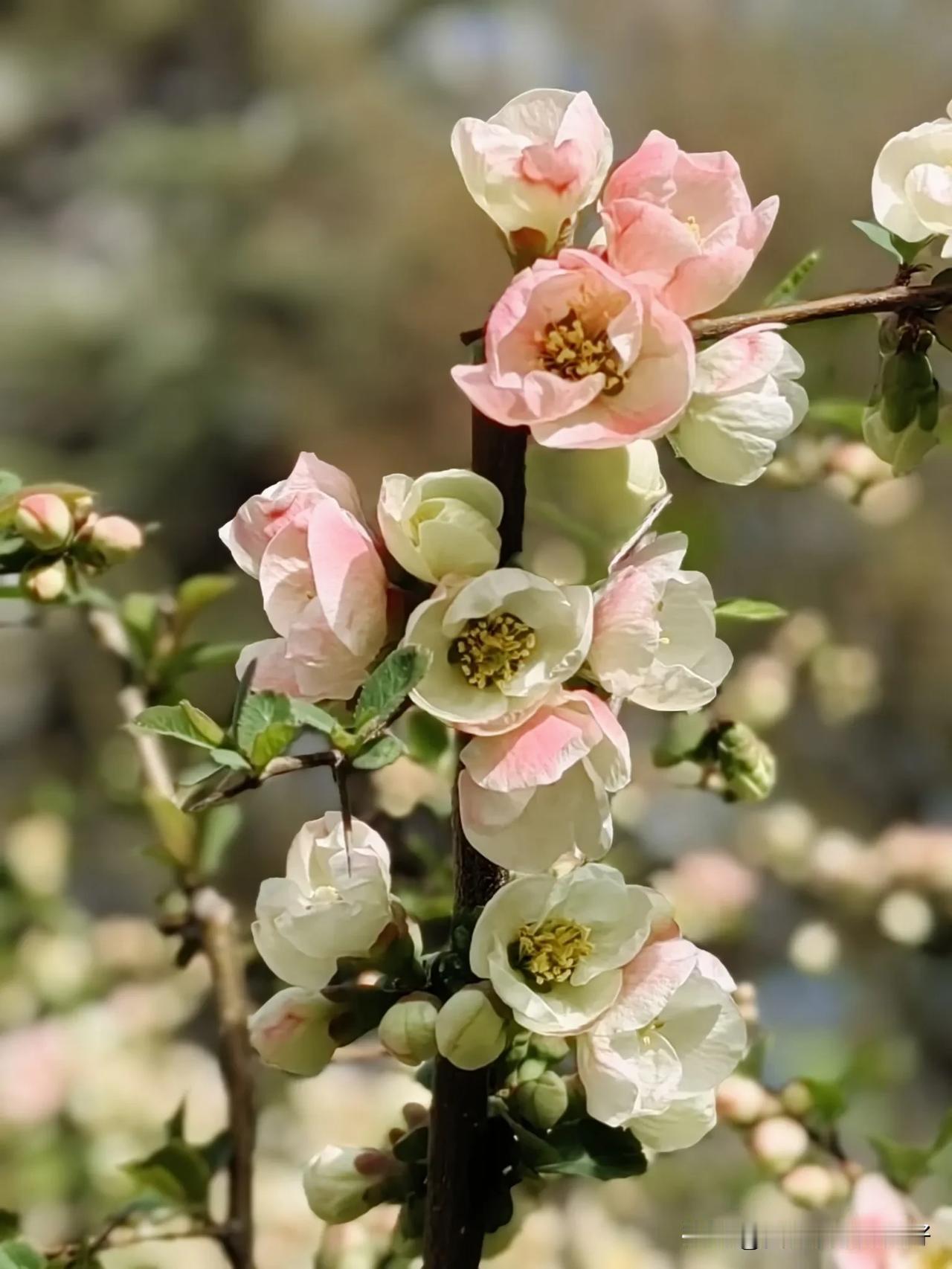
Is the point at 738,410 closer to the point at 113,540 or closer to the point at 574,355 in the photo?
the point at 574,355

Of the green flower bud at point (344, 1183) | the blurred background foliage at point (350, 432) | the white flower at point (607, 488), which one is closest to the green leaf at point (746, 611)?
the white flower at point (607, 488)

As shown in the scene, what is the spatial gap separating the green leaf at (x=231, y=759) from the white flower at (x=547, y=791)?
0.04m

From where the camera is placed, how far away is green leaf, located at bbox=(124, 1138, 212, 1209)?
1.17 feet

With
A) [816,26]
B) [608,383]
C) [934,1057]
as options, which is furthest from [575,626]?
[816,26]

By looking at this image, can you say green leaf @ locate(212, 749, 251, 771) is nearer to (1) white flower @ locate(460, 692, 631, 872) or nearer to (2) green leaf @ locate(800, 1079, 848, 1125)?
(1) white flower @ locate(460, 692, 631, 872)

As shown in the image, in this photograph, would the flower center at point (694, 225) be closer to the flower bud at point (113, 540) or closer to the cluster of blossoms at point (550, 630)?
the cluster of blossoms at point (550, 630)

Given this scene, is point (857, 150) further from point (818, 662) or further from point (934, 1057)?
point (934, 1057)

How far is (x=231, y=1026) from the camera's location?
1.27 ft

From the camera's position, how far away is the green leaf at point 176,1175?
0.36 m

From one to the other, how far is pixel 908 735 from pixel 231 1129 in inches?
22.0

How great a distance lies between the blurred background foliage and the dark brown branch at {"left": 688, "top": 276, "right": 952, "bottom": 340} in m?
0.32

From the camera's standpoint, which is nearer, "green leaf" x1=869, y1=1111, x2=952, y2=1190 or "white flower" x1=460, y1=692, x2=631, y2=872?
"white flower" x1=460, y1=692, x2=631, y2=872

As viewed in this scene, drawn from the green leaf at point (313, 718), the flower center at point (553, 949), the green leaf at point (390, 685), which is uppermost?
the green leaf at point (390, 685)

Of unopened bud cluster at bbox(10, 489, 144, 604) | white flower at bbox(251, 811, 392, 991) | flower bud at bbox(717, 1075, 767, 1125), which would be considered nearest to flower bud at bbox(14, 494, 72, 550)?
unopened bud cluster at bbox(10, 489, 144, 604)
